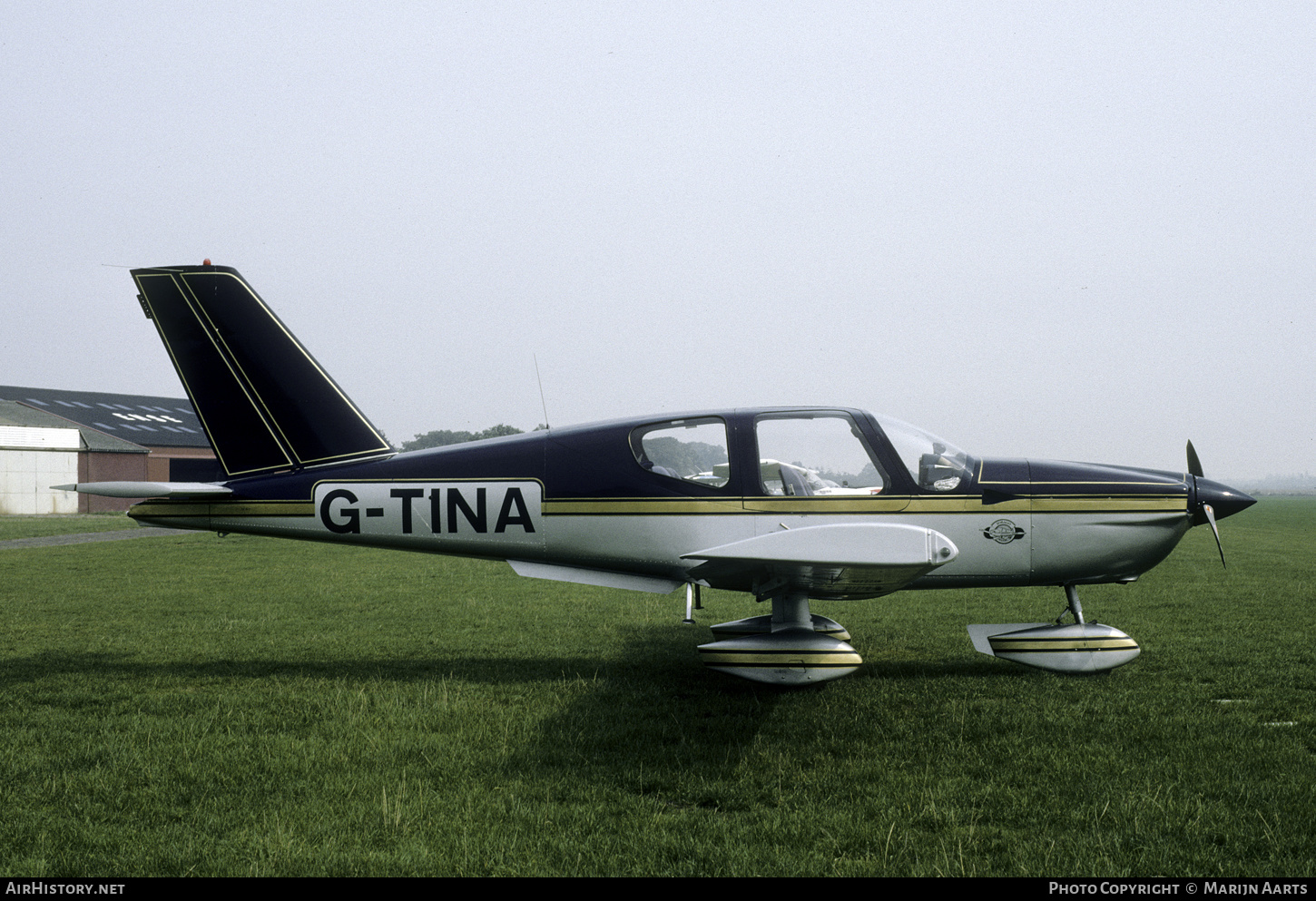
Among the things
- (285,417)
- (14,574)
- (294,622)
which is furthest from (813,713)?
(14,574)

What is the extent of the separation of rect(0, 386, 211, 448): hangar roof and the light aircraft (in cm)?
4340

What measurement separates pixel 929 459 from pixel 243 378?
21.0ft

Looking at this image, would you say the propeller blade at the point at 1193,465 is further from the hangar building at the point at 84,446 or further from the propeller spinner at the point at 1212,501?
the hangar building at the point at 84,446

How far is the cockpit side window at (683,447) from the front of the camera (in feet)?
23.2

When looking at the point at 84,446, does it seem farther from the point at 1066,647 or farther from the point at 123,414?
the point at 1066,647

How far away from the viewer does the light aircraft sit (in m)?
6.86

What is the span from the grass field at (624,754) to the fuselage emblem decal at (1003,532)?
1.20 m

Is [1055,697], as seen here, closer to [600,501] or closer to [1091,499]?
[1091,499]

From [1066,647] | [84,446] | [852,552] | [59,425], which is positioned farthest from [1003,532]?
[59,425]

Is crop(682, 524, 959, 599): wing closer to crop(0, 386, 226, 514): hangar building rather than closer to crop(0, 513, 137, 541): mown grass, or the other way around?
crop(0, 513, 137, 541): mown grass

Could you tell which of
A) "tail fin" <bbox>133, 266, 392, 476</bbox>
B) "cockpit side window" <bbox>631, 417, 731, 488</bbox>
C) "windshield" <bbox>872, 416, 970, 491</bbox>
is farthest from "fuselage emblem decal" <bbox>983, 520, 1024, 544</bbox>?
"tail fin" <bbox>133, 266, 392, 476</bbox>

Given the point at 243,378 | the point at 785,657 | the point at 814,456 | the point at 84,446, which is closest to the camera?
the point at 785,657

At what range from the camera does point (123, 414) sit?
5134cm

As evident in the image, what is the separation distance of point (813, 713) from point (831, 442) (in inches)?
90.7
